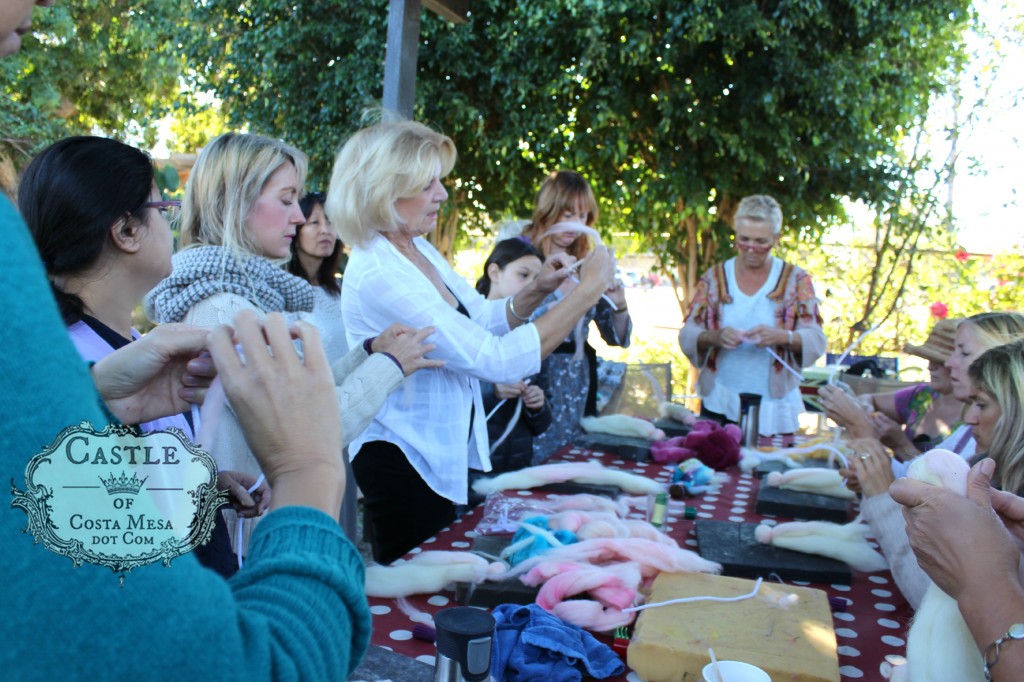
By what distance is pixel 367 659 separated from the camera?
141 centimetres

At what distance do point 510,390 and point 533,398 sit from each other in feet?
0.38

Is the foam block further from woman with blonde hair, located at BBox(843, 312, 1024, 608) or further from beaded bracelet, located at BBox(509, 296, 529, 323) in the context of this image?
beaded bracelet, located at BBox(509, 296, 529, 323)

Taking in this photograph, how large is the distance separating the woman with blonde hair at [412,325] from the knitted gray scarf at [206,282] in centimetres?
28

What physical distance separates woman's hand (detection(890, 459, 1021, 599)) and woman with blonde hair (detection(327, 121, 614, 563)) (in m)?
1.22

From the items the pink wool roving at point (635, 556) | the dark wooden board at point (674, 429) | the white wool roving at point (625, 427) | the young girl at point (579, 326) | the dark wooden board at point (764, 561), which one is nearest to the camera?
the pink wool roving at point (635, 556)

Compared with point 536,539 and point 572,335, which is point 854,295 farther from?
point 536,539

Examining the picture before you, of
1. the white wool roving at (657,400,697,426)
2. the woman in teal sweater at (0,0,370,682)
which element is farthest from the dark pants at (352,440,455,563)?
the woman in teal sweater at (0,0,370,682)

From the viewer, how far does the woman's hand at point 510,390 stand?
3.44 metres

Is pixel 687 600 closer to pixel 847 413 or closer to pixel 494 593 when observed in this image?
pixel 494 593

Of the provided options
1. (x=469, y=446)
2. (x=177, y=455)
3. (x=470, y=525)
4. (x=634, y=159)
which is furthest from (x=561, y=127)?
(x=177, y=455)

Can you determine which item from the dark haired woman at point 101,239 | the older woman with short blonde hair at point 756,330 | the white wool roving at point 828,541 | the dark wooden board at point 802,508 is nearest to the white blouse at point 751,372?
the older woman with short blonde hair at point 756,330

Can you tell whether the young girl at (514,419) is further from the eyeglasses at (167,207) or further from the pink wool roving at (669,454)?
the eyeglasses at (167,207)

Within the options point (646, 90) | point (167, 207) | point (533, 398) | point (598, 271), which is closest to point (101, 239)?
point (167, 207)

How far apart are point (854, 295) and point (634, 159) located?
3123mm
